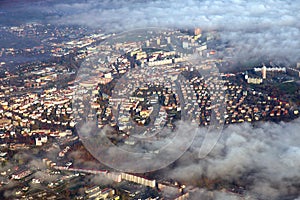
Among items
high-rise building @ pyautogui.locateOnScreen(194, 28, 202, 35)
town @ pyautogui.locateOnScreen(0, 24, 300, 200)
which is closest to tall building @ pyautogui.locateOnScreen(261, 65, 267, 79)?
town @ pyautogui.locateOnScreen(0, 24, 300, 200)

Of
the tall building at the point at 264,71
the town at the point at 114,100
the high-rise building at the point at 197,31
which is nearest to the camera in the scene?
the town at the point at 114,100

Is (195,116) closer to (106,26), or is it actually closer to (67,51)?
(67,51)

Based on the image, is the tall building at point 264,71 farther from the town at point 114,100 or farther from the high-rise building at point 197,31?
the high-rise building at point 197,31

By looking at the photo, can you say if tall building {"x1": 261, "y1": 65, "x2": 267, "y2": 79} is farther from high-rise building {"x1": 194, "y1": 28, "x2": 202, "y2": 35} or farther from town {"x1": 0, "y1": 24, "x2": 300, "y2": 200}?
high-rise building {"x1": 194, "y1": 28, "x2": 202, "y2": 35}

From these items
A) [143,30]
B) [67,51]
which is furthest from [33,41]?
[143,30]

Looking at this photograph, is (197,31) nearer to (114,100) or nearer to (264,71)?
(264,71)

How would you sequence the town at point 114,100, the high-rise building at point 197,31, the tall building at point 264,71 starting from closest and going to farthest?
the town at point 114,100
the tall building at point 264,71
the high-rise building at point 197,31

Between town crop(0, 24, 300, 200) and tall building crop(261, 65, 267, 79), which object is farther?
tall building crop(261, 65, 267, 79)

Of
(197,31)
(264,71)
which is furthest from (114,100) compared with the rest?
(197,31)

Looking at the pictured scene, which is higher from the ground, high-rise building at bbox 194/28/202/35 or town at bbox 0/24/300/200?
high-rise building at bbox 194/28/202/35

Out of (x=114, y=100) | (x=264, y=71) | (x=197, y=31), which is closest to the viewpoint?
(x=114, y=100)

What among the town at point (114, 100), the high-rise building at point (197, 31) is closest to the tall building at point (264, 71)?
the town at point (114, 100)
